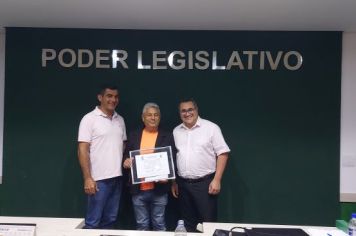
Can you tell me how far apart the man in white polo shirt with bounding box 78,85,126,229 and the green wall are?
1.74ft

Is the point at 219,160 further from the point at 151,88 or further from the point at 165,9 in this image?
the point at 165,9

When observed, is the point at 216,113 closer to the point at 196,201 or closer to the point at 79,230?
the point at 196,201

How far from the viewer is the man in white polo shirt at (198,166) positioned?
3367 millimetres

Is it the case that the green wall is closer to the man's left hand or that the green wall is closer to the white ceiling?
the white ceiling

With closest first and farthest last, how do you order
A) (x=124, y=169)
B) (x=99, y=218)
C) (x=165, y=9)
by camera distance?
(x=165, y=9) < (x=99, y=218) < (x=124, y=169)

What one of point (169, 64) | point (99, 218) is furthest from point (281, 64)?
point (99, 218)

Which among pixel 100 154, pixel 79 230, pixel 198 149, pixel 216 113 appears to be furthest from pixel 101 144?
pixel 216 113

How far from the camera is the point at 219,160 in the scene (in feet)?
11.2

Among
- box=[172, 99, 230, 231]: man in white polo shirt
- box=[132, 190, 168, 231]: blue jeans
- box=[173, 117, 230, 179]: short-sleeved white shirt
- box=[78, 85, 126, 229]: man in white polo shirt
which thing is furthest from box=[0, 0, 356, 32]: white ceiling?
box=[132, 190, 168, 231]: blue jeans

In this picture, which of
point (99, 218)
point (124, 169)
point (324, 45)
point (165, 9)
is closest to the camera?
point (165, 9)

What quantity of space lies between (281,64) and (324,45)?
0.52 m

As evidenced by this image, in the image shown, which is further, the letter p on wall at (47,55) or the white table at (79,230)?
the letter p on wall at (47,55)

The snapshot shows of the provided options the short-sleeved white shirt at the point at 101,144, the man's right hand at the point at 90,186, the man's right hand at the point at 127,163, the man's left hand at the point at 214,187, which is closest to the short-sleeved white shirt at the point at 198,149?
the man's left hand at the point at 214,187

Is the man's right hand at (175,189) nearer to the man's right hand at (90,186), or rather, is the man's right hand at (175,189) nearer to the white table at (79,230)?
the man's right hand at (90,186)
